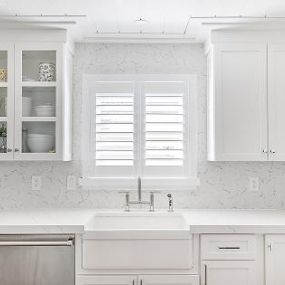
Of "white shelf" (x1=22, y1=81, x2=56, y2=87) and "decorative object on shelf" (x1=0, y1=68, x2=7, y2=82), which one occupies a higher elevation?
"decorative object on shelf" (x1=0, y1=68, x2=7, y2=82)

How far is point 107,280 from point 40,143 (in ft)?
3.67

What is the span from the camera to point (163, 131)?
132 inches

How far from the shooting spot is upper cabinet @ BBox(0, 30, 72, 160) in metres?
2.98

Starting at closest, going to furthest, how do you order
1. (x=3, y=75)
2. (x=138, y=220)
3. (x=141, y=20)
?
1. (x=141, y=20)
2. (x=3, y=75)
3. (x=138, y=220)

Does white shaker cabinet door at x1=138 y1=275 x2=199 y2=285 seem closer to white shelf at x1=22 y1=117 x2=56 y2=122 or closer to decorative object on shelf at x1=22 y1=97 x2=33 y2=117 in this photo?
white shelf at x1=22 y1=117 x2=56 y2=122

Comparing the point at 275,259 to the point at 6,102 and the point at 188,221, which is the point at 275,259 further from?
the point at 6,102

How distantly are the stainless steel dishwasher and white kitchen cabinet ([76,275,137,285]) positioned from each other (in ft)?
0.22

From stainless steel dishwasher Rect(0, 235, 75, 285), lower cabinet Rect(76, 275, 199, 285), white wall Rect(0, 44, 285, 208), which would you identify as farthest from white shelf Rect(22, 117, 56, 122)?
lower cabinet Rect(76, 275, 199, 285)

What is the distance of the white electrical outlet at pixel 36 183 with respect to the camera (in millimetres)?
3311

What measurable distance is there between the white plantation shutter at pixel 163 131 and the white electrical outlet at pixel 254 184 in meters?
0.56

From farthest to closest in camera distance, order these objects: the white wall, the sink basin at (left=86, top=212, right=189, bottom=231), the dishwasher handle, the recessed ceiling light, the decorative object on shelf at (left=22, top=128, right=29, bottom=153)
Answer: the white wall, the sink basin at (left=86, top=212, right=189, bottom=231), the decorative object on shelf at (left=22, top=128, right=29, bottom=153), the recessed ceiling light, the dishwasher handle

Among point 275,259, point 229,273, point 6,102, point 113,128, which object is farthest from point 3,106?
point 275,259

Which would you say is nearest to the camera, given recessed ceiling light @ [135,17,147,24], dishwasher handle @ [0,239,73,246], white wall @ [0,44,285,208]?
dishwasher handle @ [0,239,73,246]

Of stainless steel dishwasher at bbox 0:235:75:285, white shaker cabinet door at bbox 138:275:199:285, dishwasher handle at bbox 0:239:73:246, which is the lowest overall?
white shaker cabinet door at bbox 138:275:199:285
